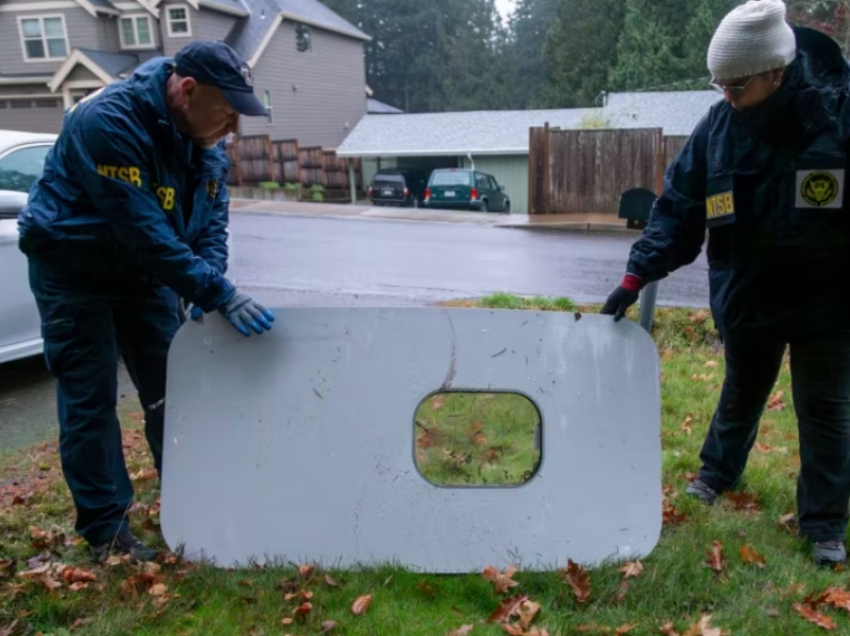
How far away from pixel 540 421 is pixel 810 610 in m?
1.06

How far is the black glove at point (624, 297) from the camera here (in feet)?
9.68

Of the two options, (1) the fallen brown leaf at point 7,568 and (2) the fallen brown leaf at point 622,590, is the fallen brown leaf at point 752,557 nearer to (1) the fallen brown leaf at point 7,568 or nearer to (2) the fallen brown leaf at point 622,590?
(2) the fallen brown leaf at point 622,590

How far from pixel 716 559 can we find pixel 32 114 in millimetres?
30672

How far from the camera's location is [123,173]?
2.49m

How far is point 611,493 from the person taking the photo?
2809 millimetres

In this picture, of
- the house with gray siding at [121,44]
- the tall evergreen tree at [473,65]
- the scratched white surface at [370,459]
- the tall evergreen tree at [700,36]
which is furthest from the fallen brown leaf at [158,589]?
the tall evergreen tree at [473,65]

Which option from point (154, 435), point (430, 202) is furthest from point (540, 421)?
point (430, 202)

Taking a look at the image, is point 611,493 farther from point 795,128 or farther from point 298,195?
point 298,195

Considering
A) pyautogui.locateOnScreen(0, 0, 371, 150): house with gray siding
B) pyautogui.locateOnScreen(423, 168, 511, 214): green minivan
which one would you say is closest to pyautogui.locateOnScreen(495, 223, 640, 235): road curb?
pyautogui.locateOnScreen(423, 168, 511, 214): green minivan

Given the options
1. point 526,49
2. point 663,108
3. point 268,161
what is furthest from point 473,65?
point 268,161

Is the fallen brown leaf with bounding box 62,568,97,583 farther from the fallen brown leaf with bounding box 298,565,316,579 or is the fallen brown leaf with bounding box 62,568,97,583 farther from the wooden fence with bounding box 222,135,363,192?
the wooden fence with bounding box 222,135,363,192

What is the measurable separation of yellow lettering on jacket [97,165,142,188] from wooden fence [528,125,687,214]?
1736cm

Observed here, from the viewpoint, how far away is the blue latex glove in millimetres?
2670

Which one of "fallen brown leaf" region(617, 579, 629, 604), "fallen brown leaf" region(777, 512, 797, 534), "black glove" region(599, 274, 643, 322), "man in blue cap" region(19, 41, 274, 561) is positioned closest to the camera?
"man in blue cap" region(19, 41, 274, 561)
